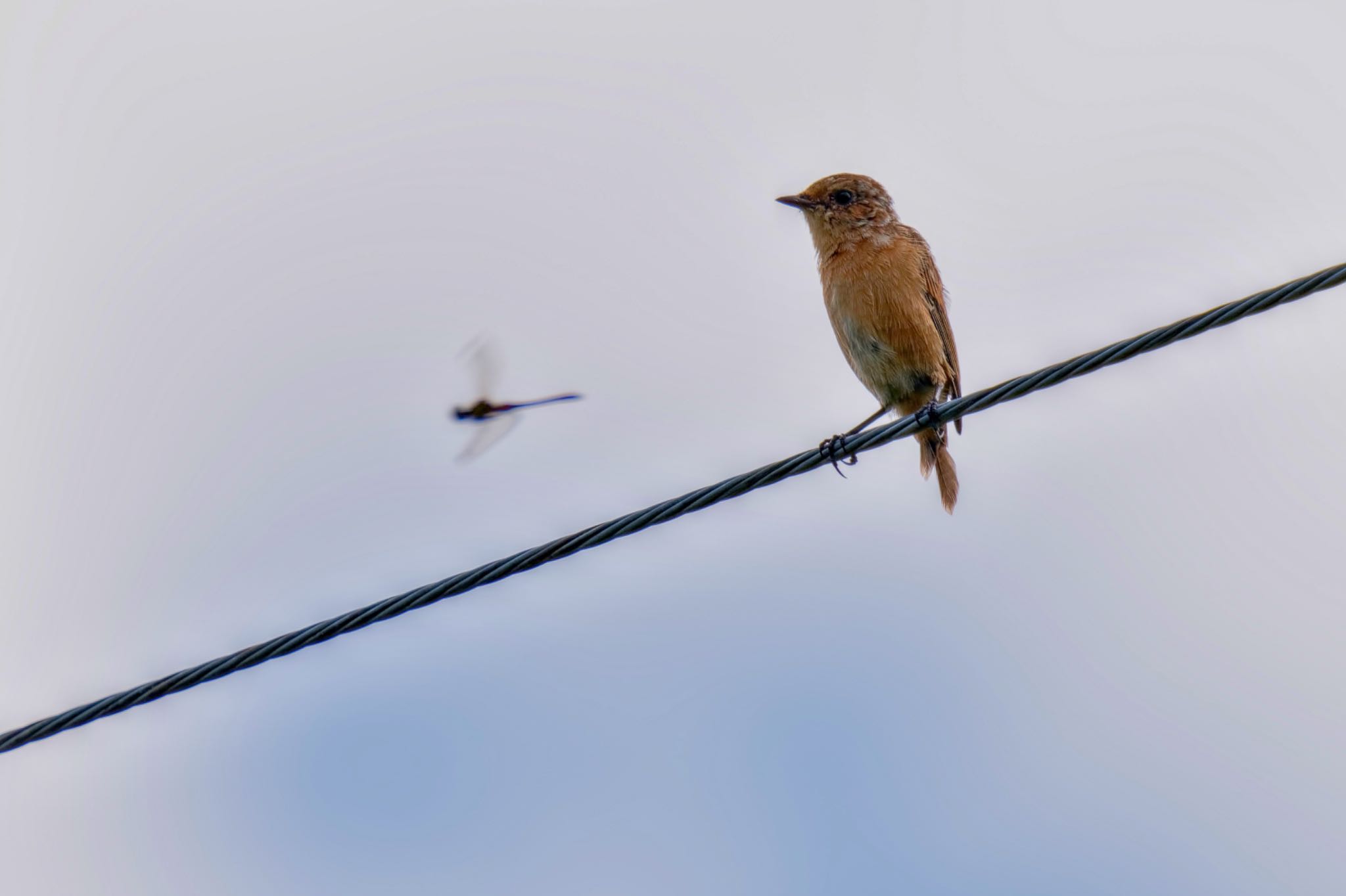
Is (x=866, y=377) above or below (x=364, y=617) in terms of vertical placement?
above

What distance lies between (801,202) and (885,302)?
3.91ft

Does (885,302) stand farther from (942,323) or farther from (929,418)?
(929,418)

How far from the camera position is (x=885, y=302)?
8.43 meters

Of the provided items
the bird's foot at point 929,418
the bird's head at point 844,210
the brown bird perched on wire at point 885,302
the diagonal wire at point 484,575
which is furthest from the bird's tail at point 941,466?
the diagonal wire at point 484,575

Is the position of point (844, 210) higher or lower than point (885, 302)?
higher

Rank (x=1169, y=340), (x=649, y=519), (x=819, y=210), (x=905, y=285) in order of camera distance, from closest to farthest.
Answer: (x=1169, y=340) < (x=649, y=519) < (x=905, y=285) < (x=819, y=210)

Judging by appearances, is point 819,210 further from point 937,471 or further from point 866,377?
point 937,471

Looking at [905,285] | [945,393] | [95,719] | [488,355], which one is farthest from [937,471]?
[95,719]

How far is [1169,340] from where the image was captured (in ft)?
14.4

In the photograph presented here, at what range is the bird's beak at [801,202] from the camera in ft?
30.2

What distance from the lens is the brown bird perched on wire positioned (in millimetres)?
8438

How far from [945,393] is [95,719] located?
18.7ft

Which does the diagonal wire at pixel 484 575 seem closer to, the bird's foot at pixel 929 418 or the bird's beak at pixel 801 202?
the bird's foot at pixel 929 418

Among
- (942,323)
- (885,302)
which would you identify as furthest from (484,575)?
(942,323)
